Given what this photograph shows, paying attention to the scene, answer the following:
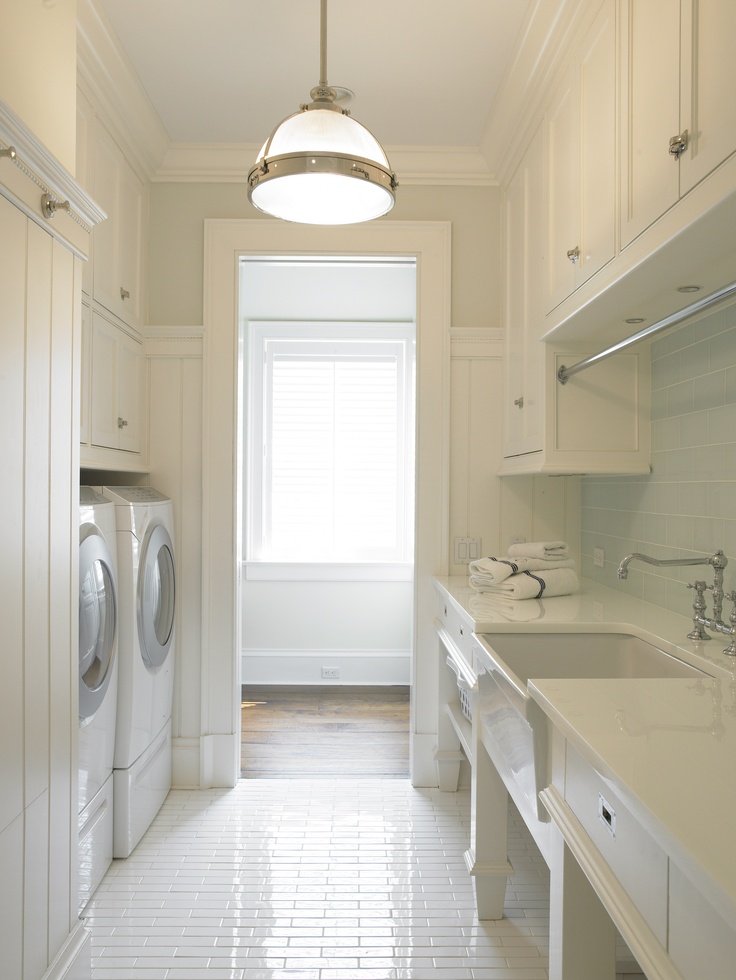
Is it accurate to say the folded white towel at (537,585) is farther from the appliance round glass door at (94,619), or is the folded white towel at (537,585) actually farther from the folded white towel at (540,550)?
the appliance round glass door at (94,619)

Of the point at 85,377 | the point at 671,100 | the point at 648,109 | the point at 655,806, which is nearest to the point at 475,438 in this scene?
the point at 85,377

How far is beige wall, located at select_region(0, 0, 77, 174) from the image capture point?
4.71 feet

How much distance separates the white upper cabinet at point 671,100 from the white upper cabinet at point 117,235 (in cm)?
171

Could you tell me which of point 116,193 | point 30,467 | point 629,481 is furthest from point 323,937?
point 116,193

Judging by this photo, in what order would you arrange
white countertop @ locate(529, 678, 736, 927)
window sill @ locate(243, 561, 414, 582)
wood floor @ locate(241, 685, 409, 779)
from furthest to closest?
window sill @ locate(243, 561, 414, 582), wood floor @ locate(241, 685, 409, 779), white countertop @ locate(529, 678, 736, 927)

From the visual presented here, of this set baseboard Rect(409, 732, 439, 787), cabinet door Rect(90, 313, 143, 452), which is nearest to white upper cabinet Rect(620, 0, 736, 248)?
cabinet door Rect(90, 313, 143, 452)

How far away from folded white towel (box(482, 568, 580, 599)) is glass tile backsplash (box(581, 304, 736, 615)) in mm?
211

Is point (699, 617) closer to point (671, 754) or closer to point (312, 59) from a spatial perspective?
point (671, 754)

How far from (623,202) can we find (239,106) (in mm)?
1693

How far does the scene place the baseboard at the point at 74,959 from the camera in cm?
163

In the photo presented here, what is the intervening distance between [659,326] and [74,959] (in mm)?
1979

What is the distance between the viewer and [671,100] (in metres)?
1.47

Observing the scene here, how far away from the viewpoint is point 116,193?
2715 millimetres

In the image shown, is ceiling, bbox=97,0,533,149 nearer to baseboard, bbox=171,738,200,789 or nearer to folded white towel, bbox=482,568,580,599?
folded white towel, bbox=482,568,580,599
